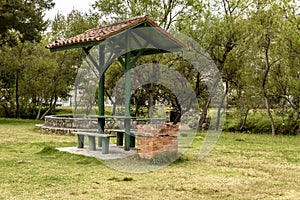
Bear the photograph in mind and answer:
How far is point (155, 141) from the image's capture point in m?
8.55

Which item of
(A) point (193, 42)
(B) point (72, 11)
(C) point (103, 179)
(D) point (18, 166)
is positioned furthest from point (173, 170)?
(B) point (72, 11)

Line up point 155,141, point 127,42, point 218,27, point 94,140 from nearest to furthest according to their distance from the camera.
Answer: point 155,141
point 127,42
point 94,140
point 218,27

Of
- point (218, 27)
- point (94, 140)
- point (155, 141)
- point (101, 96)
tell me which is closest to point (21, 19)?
point (218, 27)

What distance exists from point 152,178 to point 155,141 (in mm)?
1578

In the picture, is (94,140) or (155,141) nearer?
(155,141)

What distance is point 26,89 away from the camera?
2686cm

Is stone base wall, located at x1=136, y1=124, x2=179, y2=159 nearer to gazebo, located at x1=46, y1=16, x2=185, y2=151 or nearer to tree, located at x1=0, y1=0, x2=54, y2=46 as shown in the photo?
gazebo, located at x1=46, y1=16, x2=185, y2=151

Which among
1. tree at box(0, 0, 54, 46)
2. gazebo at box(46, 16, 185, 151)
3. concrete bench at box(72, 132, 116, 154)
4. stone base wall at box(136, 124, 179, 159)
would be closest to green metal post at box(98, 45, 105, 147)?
gazebo at box(46, 16, 185, 151)

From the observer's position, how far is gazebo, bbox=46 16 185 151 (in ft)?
30.0

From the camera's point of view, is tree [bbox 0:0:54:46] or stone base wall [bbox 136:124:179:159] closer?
stone base wall [bbox 136:124:179:159]

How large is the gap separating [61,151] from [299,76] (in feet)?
41.6

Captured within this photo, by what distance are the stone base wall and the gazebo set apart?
2.54 feet

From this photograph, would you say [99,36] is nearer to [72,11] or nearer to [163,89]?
[163,89]

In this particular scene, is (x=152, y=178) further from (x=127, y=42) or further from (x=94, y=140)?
(x=127, y=42)
